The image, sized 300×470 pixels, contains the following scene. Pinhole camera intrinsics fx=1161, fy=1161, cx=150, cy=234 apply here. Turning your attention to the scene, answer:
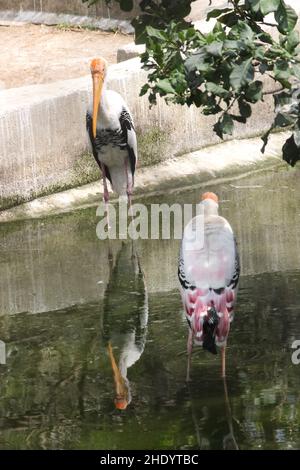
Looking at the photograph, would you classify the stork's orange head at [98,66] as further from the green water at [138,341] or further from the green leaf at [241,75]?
the green leaf at [241,75]

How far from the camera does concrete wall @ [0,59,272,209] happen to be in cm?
924

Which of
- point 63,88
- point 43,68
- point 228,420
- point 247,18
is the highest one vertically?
point 43,68

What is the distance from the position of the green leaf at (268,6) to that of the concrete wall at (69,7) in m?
8.01

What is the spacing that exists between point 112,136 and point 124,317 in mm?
2811

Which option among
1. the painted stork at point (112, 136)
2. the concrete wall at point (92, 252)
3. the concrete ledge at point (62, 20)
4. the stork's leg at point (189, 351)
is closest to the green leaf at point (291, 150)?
the stork's leg at point (189, 351)

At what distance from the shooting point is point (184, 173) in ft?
32.9

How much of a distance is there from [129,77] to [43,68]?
2936 millimetres

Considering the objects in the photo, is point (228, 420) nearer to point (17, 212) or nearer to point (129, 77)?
point (17, 212)

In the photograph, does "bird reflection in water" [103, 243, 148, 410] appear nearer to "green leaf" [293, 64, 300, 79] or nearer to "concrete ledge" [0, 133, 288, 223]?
"concrete ledge" [0, 133, 288, 223]

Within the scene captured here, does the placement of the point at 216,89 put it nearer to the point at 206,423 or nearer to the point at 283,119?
the point at 283,119

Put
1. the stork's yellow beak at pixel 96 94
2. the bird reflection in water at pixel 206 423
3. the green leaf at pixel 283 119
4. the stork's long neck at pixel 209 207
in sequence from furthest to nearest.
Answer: the stork's yellow beak at pixel 96 94 → the stork's long neck at pixel 209 207 → the green leaf at pixel 283 119 → the bird reflection in water at pixel 206 423

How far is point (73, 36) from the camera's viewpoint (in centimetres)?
1383

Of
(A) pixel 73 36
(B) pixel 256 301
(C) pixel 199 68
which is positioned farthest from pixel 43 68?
(C) pixel 199 68

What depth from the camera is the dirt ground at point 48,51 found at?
12.4 m
